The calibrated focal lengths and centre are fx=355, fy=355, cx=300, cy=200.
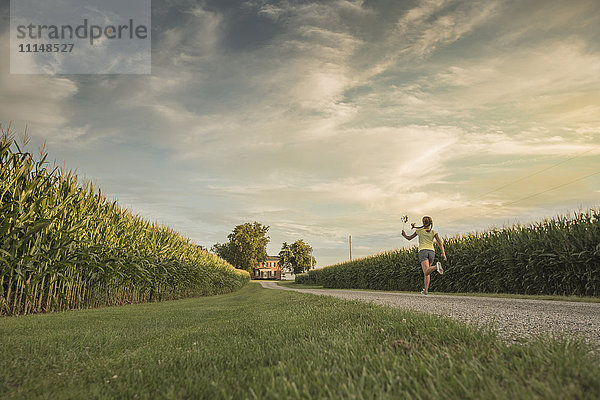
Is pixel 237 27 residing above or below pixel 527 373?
above

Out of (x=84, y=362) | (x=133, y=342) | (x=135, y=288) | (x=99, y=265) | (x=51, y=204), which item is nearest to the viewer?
(x=84, y=362)

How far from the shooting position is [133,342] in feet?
12.9

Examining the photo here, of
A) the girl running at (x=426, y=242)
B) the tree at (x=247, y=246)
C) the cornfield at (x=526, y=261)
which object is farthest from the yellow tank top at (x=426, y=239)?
the tree at (x=247, y=246)

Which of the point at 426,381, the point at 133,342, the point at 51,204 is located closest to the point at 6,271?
the point at 51,204

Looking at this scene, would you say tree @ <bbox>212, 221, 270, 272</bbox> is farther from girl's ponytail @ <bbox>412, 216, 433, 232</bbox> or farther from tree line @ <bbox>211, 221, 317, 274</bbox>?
girl's ponytail @ <bbox>412, 216, 433, 232</bbox>

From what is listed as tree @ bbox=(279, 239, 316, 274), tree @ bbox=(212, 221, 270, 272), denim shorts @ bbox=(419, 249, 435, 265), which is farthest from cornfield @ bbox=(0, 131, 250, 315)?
tree @ bbox=(279, 239, 316, 274)

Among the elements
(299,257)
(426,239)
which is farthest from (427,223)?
(299,257)

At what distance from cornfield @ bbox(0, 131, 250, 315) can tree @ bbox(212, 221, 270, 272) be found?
60575mm

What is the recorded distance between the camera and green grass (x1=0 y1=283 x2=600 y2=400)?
1.84 m

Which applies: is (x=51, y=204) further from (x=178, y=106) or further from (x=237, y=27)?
(x=237, y=27)

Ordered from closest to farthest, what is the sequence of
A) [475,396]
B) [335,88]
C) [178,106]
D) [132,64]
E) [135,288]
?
1. [475,396]
2. [132,64]
3. [135,288]
4. [335,88]
5. [178,106]

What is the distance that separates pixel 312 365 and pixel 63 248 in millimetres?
7146

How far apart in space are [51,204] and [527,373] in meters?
8.85

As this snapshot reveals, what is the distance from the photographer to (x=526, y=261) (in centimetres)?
1188
